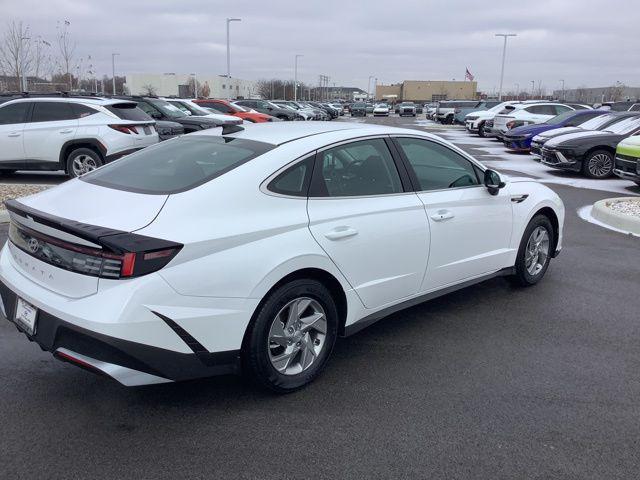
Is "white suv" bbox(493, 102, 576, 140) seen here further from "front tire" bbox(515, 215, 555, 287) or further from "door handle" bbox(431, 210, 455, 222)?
"door handle" bbox(431, 210, 455, 222)

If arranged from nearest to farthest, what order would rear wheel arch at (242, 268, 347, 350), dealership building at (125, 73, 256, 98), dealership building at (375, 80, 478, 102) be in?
rear wheel arch at (242, 268, 347, 350)
dealership building at (125, 73, 256, 98)
dealership building at (375, 80, 478, 102)

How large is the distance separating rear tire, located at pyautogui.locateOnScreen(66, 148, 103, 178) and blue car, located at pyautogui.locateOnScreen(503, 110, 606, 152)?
1346 cm

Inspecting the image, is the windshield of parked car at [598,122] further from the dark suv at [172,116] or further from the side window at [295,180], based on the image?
the side window at [295,180]

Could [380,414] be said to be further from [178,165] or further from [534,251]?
[534,251]

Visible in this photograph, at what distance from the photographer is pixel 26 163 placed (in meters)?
10.9

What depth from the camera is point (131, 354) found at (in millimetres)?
2814

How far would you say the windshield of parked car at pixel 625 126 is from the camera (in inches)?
531

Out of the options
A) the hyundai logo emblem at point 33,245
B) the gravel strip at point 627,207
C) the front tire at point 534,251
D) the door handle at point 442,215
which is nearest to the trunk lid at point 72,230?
the hyundai logo emblem at point 33,245

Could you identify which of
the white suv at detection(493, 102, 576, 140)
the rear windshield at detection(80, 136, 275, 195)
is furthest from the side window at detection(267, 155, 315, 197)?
the white suv at detection(493, 102, 576, 140)

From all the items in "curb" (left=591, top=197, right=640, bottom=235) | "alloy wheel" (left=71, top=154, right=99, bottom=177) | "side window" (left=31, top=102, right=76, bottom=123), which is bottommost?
"curb" (left=591, top=197, right=640, bottom=235)

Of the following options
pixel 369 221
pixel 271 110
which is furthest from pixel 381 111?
pixel 369 221

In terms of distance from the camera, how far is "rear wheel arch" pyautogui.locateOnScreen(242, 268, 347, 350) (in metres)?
3.23

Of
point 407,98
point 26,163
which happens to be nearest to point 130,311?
point 26,163

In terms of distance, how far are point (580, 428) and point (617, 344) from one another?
1411 mm
